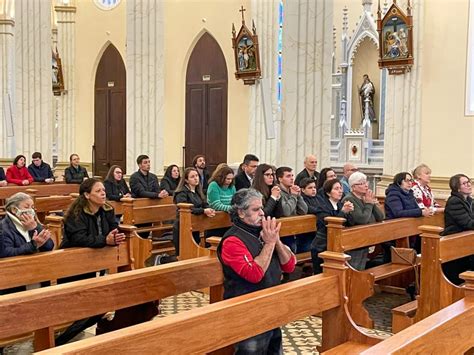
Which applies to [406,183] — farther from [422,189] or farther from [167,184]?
[167,184]

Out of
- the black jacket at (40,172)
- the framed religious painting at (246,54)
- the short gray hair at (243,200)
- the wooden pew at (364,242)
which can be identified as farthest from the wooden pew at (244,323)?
the framed religious painting at (246,54)

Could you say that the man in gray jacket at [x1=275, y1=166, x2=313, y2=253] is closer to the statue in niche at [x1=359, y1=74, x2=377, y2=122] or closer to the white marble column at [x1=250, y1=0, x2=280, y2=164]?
the white marble column at [x1=250, y1=0, x2=280, y2=164]

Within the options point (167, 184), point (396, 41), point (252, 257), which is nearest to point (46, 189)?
point (167, 184)

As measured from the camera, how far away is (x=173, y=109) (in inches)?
643

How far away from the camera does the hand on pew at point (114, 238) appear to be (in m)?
5.38

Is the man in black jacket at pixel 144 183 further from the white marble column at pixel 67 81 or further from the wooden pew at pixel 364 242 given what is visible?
the white marble column at pixel 67 81

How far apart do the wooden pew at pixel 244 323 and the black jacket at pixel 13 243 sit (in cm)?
218

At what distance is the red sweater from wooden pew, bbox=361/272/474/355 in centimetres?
962

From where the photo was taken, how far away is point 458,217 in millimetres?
6539

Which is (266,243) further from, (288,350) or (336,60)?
(336,60)

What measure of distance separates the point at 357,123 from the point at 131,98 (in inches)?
258

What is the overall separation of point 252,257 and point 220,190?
3909mm

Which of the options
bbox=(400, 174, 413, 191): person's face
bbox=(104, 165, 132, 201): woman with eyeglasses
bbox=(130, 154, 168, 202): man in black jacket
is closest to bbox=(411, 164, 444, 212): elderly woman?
bbox=(400, 174, 413, 191): person's face

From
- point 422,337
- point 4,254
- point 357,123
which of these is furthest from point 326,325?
point 357,123
